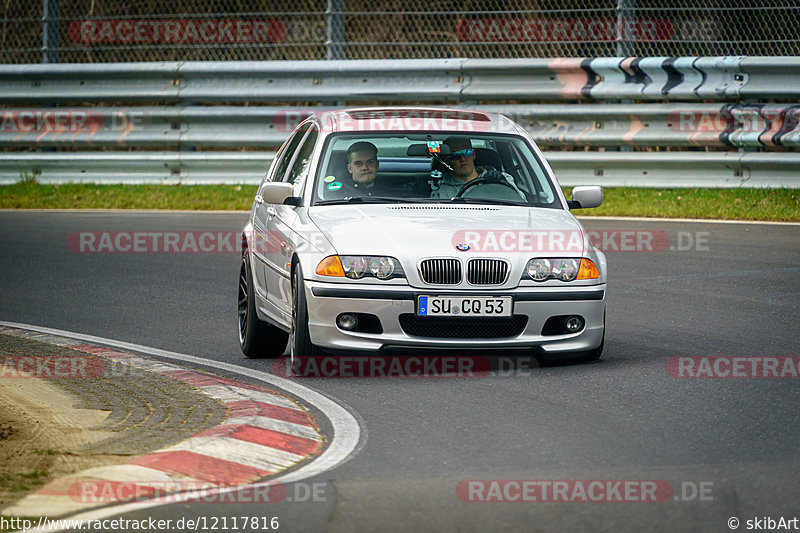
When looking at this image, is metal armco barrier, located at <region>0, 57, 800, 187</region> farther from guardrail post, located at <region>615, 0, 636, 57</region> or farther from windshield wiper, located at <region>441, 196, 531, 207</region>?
windshield wiper, located at <region>441, 196, 531, 207</region>

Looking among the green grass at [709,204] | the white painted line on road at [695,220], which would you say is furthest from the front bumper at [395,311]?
the green grass at [709,204]

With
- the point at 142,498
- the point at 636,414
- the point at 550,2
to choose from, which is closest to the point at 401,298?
the point at 636,414

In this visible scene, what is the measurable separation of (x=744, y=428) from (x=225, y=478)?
2.46m

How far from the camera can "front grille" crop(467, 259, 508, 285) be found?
758 centimetres

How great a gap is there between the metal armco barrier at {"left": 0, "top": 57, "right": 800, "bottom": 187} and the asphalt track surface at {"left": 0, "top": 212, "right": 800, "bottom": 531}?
10.1 feet

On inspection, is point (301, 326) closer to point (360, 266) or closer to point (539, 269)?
point (360, 266)

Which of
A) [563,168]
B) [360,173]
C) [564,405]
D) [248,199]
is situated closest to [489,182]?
[360,173]

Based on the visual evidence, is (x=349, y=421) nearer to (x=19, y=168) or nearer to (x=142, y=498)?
(x=142, y=498)

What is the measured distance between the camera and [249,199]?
1759cm

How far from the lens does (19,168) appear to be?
1875 centimetres

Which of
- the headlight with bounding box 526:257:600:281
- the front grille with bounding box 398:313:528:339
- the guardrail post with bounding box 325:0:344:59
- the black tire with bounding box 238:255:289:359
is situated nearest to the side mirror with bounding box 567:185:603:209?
the headlight with bounding box 526:257:600:281

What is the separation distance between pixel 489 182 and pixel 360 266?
1477mm

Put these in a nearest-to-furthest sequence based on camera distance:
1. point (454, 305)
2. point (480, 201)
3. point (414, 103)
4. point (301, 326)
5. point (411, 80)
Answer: point (454, 305) < point (301, 326) < point (480, 201) < point (411, 80) < point (414, 103)

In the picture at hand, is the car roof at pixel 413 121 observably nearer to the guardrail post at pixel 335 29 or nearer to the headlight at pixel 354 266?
the headlight at pixel 354 266
